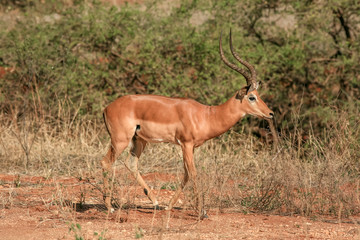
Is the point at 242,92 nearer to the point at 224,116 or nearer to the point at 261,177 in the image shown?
the point at 224,116

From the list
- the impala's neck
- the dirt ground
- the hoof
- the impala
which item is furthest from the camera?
the impala's neck

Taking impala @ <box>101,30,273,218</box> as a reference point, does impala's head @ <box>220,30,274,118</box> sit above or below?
above

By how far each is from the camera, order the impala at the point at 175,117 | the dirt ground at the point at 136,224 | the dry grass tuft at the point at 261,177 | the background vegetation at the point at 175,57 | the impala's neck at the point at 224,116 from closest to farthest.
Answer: the dirt ground at the point at 136,224
the dry grass tuft at the point at 261,177
the impala at the point at 175,117
the impala's neck at the point at 224,116
the background vegetation at the point at 175,57

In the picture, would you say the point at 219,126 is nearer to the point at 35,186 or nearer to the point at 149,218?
the point at 149,218

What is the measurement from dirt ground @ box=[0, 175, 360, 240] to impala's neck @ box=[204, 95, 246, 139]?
39.2 inches

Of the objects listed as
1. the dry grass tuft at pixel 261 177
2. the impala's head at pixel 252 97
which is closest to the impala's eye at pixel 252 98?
the impala's head at pixel 252 97

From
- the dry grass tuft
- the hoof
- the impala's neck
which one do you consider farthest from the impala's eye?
the hoof

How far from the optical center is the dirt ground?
5445 mm

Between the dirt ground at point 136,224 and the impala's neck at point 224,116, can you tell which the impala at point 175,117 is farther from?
the dirt ground at point 136,224

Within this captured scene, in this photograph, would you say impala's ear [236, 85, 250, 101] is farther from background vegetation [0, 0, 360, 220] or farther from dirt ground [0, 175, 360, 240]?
background vegetation [0, 0, 360, 220]

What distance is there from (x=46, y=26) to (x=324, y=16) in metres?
6.13

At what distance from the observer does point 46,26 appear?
12.8 metres

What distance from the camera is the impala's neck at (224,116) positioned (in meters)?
7.09

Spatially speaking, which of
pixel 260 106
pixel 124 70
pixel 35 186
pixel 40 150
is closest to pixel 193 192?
pixel 260 106
